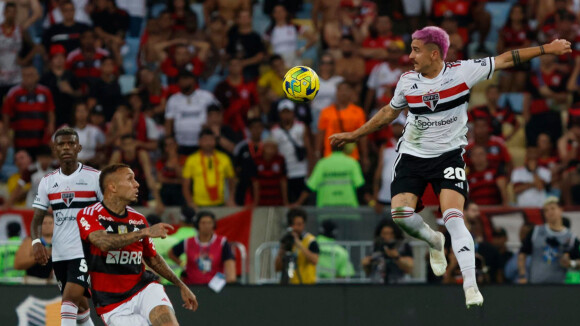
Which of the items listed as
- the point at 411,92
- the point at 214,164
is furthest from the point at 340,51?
the point at 411,92

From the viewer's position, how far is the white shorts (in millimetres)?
10250

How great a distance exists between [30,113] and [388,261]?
715cm

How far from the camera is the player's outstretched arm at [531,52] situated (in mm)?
10453

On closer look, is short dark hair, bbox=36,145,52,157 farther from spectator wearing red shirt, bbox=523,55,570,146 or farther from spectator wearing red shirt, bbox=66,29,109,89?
spectator wearing red shirt, bbox=523,55,570,146

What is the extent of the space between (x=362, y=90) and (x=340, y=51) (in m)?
0.87

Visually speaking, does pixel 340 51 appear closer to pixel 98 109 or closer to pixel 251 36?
pixel 251 36

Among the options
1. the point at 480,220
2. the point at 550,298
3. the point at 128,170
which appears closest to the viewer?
the point at 128,170

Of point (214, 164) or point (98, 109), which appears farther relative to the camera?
point (98, 109)

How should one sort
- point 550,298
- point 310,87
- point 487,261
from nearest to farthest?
point 310,87
point 550,298
point 487,261

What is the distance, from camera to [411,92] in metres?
11.1

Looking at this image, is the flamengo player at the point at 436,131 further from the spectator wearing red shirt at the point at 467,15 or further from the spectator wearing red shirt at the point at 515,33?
the spectator wearing red shirt at the point at 467,15

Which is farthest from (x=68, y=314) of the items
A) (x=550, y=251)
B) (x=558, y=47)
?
(x=550, y=251)

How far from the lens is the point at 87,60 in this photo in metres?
19.7

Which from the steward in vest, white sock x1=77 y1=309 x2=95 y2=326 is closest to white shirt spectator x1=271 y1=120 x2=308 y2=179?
the steward in vest
